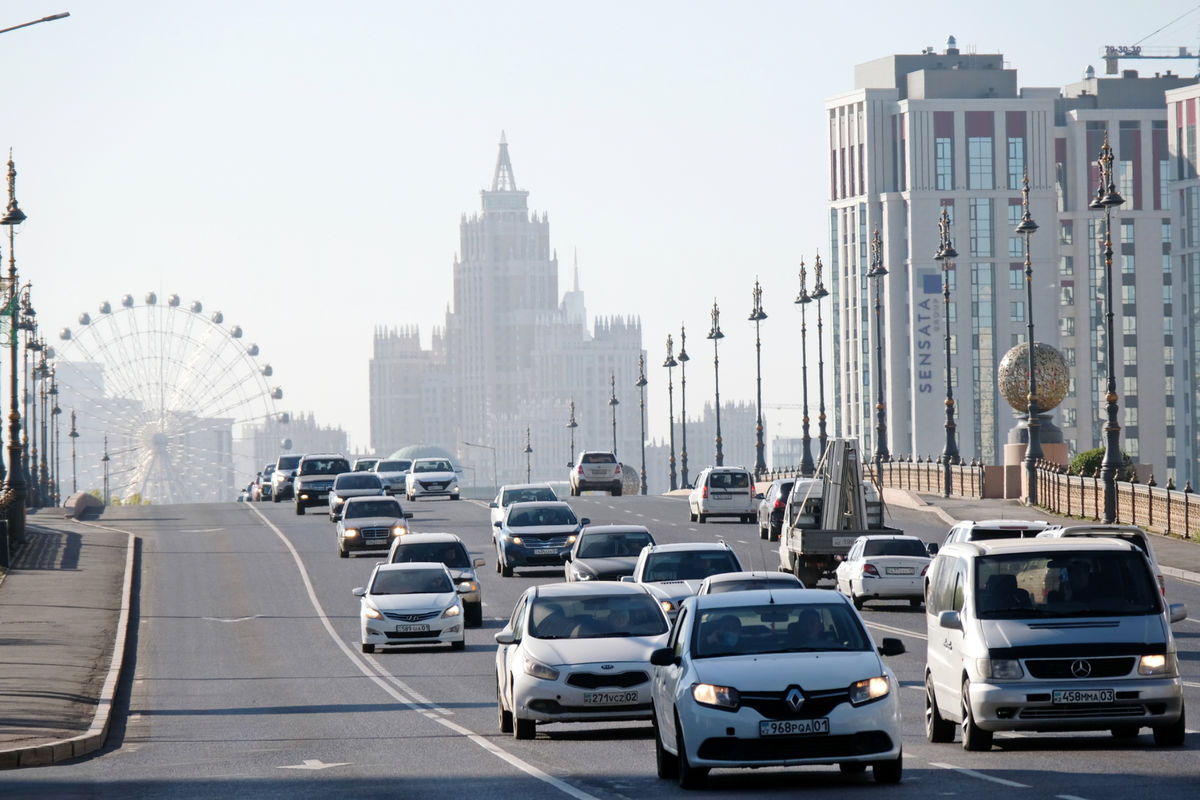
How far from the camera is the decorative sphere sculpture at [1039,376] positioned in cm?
6619

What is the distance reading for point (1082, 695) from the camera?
50.3 feet

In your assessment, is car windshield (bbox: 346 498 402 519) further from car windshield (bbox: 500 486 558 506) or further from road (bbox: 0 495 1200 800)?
car windshield (bbox: 500 486 558 506)

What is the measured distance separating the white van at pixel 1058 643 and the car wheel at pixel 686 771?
261cm

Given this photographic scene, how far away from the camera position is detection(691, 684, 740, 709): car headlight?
13984 millimetres

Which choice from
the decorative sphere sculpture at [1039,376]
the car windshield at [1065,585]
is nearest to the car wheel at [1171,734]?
the car windshield at [1065,585]

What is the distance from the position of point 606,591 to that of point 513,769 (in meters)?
3.98

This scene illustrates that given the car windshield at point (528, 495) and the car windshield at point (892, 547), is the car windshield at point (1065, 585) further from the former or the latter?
the car windshield at point (528, 495)

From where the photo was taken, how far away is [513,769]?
16.8 metres

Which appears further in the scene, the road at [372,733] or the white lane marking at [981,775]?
the road at [372,733]

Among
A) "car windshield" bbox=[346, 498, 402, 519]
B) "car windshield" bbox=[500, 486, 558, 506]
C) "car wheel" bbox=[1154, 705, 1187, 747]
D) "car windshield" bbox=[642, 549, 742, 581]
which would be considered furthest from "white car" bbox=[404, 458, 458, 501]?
"car wheel" bbox=[1154, 705, 1187, 747]

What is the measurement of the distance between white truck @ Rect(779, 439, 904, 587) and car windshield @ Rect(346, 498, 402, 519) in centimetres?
1227

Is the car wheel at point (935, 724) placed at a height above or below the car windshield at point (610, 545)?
below

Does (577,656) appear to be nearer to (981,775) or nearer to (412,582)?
(981,775)

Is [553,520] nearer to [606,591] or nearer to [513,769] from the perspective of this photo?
[606,591]
